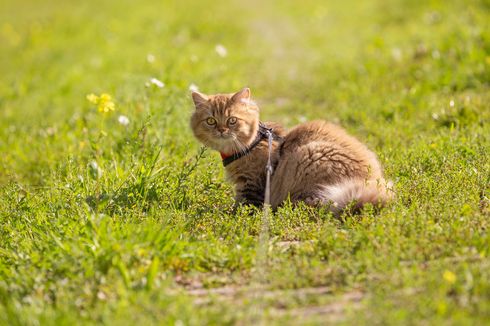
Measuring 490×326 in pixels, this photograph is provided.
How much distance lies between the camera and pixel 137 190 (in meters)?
4.40

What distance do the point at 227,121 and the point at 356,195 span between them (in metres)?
1.40

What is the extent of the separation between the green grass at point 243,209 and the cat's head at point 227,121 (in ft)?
0.80

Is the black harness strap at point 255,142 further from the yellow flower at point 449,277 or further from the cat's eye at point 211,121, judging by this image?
the yellow flower at point 449,277

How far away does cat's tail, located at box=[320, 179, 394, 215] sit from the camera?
3.89 m

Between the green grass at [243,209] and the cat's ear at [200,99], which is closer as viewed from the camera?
the green grass at [243,209]

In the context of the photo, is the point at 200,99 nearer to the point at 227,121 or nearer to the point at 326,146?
the point at 227,121

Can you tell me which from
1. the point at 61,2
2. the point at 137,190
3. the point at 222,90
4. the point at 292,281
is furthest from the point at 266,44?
the point at 61,2

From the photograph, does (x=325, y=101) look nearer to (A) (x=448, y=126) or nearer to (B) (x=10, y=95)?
(A) (x=448, y=126)

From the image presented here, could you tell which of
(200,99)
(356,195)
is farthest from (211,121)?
(356,195)

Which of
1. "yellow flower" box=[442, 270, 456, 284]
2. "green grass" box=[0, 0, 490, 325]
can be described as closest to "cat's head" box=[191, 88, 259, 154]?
"green grass" box=[0, 0, 490, 325]

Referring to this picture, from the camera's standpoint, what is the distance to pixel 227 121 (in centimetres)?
482

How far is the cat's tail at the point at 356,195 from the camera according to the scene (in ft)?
12.8

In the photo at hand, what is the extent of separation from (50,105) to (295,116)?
3823 mm

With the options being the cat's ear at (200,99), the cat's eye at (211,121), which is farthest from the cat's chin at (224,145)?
the cat's ear at (200,99)
